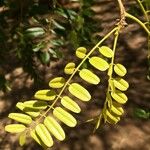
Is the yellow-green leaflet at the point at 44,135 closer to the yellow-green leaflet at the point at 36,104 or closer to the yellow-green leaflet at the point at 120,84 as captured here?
the yellow-green leaflet at the point at 36,104

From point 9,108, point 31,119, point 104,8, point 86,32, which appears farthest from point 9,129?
point 104,8

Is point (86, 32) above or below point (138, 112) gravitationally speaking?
above

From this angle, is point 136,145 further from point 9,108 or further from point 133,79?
point 9,108

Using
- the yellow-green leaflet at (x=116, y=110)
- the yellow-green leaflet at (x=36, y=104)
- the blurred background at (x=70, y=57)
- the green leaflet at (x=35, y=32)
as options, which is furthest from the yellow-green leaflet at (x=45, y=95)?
the green leaflet at (x=35, y=32)

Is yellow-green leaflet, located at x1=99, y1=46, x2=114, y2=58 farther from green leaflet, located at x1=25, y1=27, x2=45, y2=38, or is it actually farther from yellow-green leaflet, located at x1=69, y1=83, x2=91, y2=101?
green leaflet, located at x1=25, y1=27, x2=45, y2=38

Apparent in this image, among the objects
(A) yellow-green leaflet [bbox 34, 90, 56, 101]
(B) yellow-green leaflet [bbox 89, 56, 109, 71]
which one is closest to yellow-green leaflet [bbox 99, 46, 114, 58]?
(B) yellow-green leaflet [bbox 89, 56, 109, 71]

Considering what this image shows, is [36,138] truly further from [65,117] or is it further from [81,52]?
[81,52]

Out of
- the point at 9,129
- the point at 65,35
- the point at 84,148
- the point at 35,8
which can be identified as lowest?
the point at 84,148
